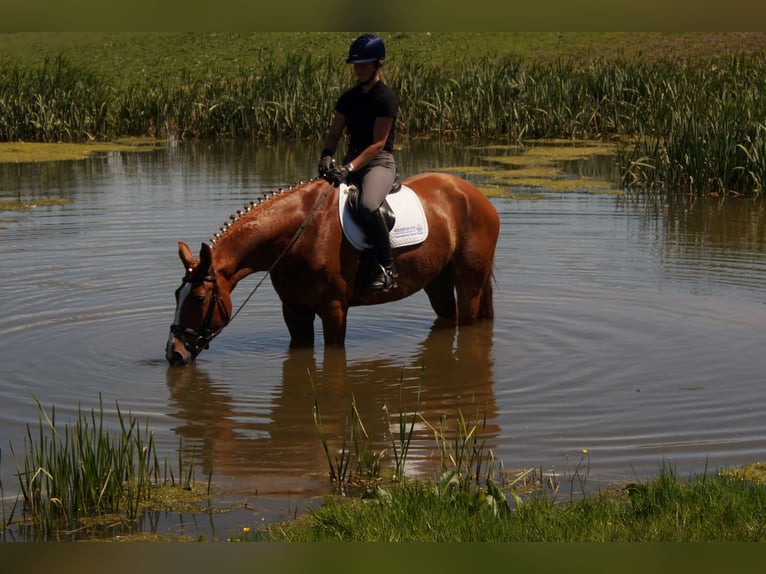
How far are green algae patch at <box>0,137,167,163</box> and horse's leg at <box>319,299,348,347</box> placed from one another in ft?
47.5

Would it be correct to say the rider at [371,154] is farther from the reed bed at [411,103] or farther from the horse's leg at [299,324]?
the reed bed at [411,103]

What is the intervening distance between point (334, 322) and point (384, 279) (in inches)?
22.0

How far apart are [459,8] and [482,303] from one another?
365 inches

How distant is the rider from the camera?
810 cm

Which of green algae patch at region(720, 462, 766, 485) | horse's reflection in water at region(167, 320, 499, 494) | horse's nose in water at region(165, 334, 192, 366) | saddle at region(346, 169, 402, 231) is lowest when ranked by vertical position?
horse's reflection in water at region(167, 320, 499, 494)

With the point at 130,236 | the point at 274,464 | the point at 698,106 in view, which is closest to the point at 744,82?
the point at 698,106

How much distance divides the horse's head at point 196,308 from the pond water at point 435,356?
32 centimetres

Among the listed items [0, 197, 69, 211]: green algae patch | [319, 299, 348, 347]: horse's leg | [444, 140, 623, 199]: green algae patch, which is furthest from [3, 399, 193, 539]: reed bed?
[444, 140, 623, 199]: green algae patch

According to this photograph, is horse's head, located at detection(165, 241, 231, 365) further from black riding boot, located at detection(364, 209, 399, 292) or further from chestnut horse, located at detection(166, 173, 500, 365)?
black riding boot, located at detection(364, 209, 399, 292)

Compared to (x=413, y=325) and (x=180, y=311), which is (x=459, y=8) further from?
(x=413, y=325)

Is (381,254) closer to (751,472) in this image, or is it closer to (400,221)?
(400,221)

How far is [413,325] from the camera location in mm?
10523

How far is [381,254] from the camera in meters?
8.77

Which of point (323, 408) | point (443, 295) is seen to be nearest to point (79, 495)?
point (323, 408)
